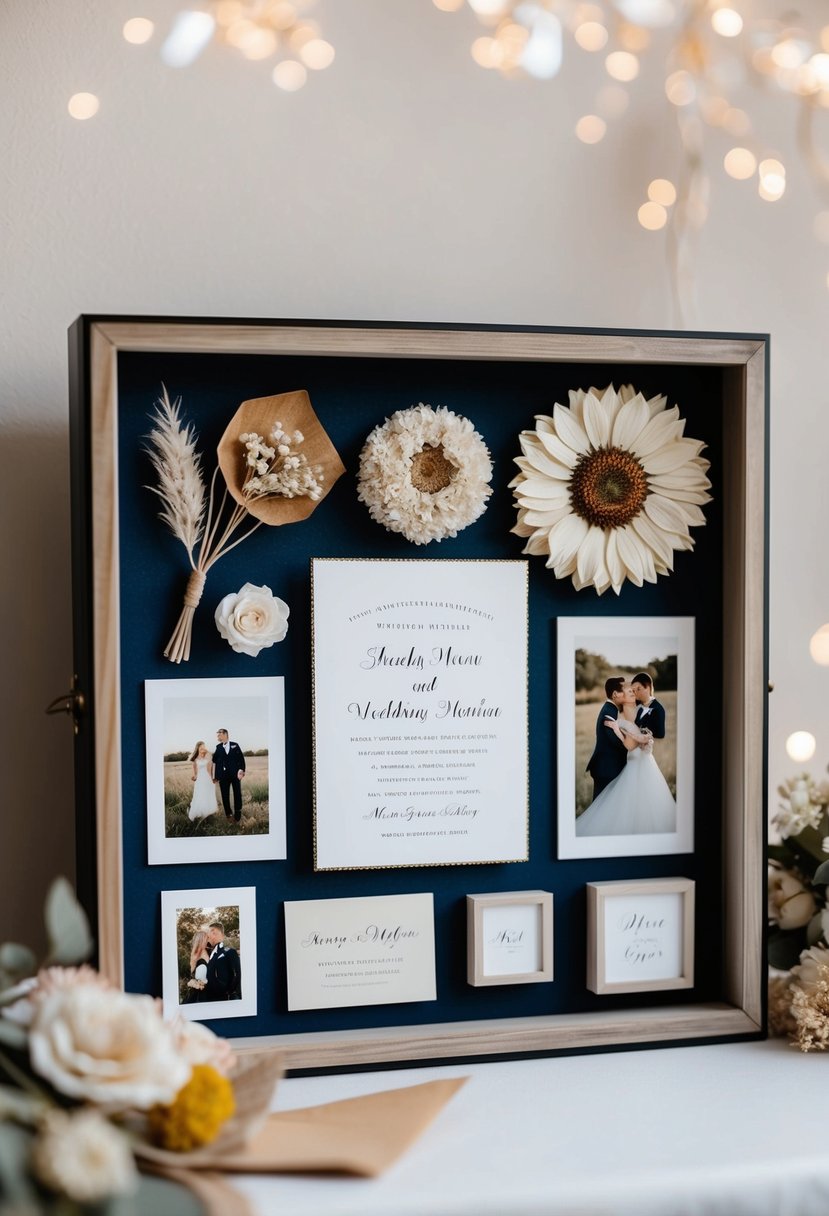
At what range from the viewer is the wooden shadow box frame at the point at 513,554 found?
3.72ft

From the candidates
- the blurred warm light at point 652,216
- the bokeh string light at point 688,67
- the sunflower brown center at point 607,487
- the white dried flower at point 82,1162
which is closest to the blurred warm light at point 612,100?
the bokeh string light at point 688,67

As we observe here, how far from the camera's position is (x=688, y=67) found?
4.90 feet

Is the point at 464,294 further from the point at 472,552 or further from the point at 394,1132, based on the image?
the point at 394,1132

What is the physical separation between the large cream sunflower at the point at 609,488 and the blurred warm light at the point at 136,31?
24.6 inches

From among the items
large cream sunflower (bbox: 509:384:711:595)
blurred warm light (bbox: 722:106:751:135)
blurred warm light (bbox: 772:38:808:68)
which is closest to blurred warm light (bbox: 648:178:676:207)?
blurred warm light (bbox: 722:106:751:135)

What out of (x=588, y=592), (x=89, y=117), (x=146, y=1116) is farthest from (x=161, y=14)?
(x=146, y=1116)

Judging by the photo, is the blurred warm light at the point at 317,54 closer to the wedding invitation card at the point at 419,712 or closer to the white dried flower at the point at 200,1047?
the wedding invitation card at the point at 419,712

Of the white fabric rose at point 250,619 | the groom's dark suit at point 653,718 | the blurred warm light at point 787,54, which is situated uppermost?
the blurred warm light at point 787,54

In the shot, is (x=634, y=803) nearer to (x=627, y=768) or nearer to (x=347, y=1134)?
(x=627, y=768)

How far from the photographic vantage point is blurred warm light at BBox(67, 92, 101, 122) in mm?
1316

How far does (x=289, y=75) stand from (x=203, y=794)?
0.83 m

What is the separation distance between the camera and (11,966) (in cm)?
91

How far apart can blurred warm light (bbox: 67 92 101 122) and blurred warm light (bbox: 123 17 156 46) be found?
79 millimetres

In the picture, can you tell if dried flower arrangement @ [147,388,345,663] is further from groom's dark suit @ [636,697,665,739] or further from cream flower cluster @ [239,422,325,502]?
groom's dark suit @ [636,697,665,739]
